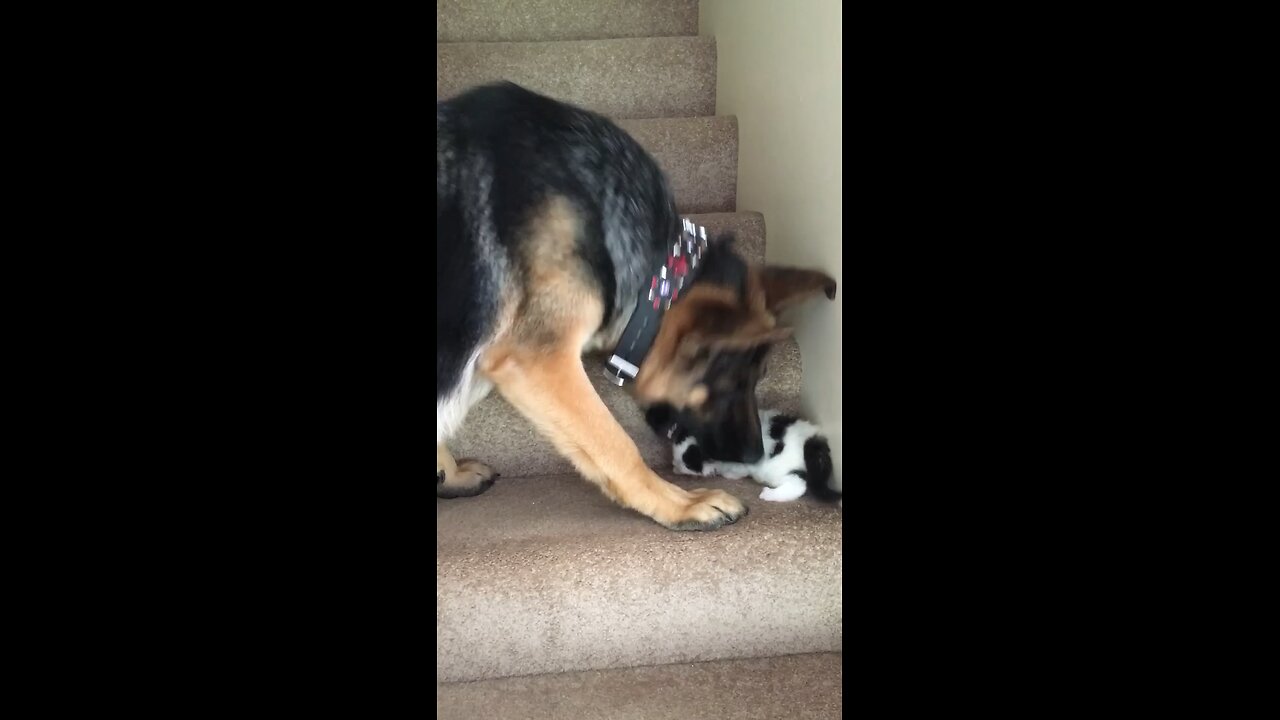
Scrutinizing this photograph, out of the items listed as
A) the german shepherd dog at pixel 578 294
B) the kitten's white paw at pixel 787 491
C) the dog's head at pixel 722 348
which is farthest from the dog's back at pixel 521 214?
the kitten's white paw at pixel 787 491

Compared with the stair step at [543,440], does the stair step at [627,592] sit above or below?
below

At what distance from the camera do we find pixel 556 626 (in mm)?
1868

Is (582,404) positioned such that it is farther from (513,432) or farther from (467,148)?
(467,148)

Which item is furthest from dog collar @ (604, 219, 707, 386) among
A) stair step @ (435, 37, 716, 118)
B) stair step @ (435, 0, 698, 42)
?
stair step @ (435, 0, 698, 42)

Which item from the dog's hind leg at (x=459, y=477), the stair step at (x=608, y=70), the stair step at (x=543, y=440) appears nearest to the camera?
the dog's hind leg at (x=459, y=477)

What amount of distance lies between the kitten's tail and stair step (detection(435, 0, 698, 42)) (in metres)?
1.96

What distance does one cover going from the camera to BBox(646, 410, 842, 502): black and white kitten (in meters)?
2.09

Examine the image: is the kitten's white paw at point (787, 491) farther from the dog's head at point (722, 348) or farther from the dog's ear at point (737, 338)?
the dog's ear at point (737, 338)

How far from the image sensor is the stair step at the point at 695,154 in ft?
9.24

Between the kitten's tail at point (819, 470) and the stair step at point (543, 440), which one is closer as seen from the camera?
the kitten's tail at point (819, 470)

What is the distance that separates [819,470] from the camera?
6.82 feet

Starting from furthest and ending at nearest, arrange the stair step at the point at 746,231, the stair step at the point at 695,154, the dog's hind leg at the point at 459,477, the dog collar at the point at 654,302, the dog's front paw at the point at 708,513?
the stair step at the point at 695,154 < the stair step at the point at 746,231 < the dog's hind leg at the point at 459,477 < the dog collar at the point at 654,302 < the dog's front paw at the point at 708,513

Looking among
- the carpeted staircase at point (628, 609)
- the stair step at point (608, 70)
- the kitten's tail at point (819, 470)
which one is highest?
the stair step at point (608, 70)
